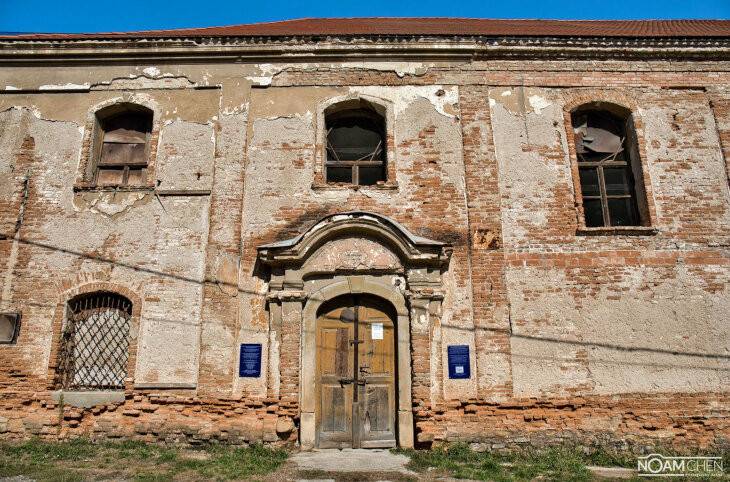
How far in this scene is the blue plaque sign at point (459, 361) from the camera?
7.85 m

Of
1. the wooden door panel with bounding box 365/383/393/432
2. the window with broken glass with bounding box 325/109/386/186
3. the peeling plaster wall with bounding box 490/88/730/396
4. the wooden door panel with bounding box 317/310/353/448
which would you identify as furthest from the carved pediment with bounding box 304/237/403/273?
the peeling plaster wall with bounding box 490/88/730/396

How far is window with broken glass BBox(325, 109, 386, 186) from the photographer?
9.12 m

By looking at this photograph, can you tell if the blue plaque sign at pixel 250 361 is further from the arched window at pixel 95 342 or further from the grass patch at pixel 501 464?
the grass patch at pixel 501 464

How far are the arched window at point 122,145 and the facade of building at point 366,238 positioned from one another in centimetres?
5

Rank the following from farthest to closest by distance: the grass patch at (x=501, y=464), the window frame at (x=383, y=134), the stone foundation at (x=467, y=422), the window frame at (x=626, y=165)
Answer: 1. the window frame at (x=383, y=134)
2. the window frame at (x=626, y=165)
3. the stone foundation at (x=467, y=422)
4. the grass patch at (x=501, y=464)

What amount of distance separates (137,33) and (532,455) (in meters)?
9.77

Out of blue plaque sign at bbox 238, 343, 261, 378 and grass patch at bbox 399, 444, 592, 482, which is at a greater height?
blue plaque sign at bbox 238, 343, 261, 378

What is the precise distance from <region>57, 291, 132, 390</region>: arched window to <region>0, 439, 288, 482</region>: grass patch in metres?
0.91

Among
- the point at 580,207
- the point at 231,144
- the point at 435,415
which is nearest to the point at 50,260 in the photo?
the point at 231,144

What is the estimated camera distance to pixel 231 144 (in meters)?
→ 8.98

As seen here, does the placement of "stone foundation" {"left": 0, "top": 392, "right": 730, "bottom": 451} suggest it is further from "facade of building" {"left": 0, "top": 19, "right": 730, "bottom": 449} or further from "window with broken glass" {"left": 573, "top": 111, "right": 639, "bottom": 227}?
"window with broken glass" {"left": 573, "top": 111, "right": 639, "bottom": 227}

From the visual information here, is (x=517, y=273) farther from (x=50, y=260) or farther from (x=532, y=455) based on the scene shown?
(x=50, y=260)

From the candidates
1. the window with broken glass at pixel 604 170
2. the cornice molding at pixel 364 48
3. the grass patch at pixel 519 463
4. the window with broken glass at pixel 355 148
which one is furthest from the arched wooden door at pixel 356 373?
the cornice molding at pixel 364 48

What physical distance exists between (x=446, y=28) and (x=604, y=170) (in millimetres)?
4248
